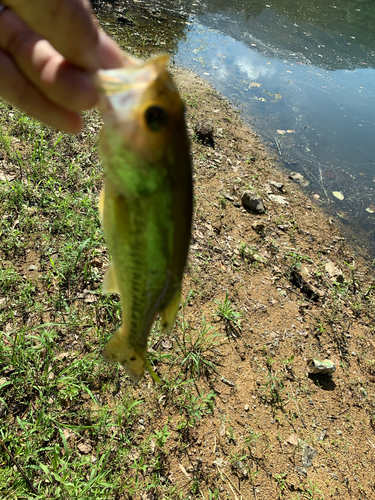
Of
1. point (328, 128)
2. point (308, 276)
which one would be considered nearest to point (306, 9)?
point (328, 128)

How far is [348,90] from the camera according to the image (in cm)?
1296

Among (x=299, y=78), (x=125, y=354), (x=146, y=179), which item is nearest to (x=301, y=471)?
(x=125, y=354)

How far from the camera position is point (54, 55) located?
5.51 ft

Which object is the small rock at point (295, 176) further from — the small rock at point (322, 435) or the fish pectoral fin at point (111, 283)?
the fish pectoral fin at point (111, 283)

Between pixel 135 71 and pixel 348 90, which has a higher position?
pixel 135 71

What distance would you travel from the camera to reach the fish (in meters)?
1.24

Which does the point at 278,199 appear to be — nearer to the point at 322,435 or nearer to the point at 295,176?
the point at 295,176

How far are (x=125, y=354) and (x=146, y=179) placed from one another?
3.03ft

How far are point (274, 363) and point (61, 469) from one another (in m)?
2.98

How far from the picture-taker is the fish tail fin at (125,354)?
1653 millimetres

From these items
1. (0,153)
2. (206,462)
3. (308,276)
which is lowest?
(308,276)

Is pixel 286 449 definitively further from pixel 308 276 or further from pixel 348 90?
pixel 348 90

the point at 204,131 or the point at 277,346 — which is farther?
the point at 204,131

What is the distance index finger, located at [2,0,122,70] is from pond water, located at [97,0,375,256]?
7.99 m
